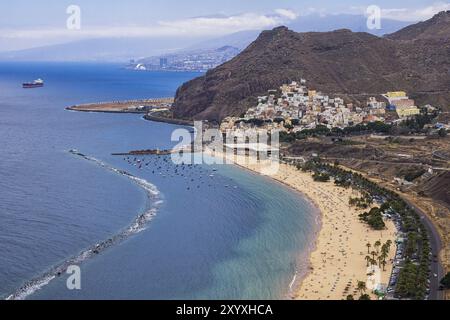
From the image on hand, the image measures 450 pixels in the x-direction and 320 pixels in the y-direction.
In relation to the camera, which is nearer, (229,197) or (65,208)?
(65,208)

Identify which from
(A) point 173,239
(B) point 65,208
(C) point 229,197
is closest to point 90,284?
(A) point 173,239

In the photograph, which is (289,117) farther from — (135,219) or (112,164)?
(135,219)

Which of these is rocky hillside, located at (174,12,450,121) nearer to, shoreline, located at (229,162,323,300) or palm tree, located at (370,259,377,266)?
shoreline, located at (229,162,323,300)

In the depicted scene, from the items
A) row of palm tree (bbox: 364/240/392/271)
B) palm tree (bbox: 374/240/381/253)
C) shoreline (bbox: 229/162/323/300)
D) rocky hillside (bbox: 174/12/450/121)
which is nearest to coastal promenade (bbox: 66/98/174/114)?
rocky hillside (bbox: 174/12/450/121)

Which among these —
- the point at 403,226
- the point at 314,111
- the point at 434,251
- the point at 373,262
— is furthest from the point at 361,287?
the point at 314,111

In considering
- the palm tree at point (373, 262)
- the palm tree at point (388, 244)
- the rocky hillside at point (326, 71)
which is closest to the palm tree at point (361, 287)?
the palm tree at point (373, 262)
